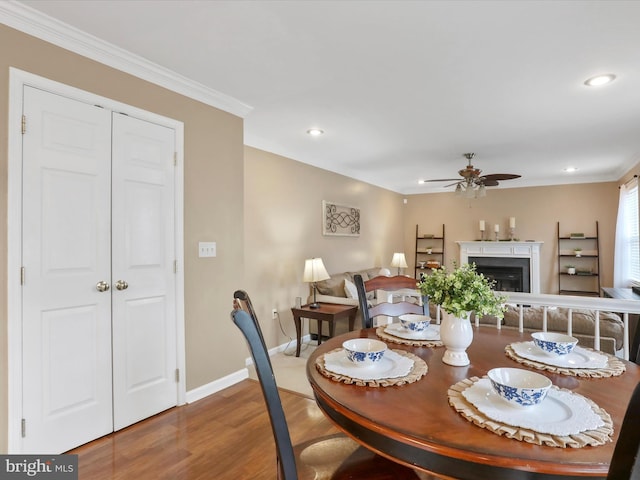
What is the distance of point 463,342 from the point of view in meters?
1.34

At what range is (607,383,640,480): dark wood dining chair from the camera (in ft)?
1.77

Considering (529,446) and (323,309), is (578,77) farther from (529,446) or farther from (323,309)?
(323,309)

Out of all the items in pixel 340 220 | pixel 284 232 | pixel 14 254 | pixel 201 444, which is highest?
pixel 340 220

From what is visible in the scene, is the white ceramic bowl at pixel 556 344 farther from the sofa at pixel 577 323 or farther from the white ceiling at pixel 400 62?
the white ceiling at pixel 400 62

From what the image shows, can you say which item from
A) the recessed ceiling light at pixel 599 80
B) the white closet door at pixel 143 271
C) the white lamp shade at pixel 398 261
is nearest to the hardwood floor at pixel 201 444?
the white closet door at pixel 143 271

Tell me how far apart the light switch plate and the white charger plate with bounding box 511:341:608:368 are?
2.24 m

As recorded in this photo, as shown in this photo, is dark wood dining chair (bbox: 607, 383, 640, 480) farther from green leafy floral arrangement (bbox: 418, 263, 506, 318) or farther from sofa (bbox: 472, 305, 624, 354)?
sofa (bbox: 472, 305, 624, 354)

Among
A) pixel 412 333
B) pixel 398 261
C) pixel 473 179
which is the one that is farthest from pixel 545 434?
pixel 398 261

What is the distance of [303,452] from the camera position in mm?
1331

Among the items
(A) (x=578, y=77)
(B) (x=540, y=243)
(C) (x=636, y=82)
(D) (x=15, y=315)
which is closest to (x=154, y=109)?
(D) (x=15, y=315)

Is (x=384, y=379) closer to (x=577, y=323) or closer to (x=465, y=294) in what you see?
(x=465, y=294)

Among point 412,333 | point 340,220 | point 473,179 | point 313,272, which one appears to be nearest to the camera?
point 412,333

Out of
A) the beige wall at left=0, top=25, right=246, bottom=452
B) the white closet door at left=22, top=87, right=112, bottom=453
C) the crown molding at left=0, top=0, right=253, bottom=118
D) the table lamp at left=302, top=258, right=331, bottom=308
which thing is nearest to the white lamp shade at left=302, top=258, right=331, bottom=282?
the table lamp at left=302, top=258, right=331, bottom=308

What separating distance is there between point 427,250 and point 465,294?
21.6 ft
